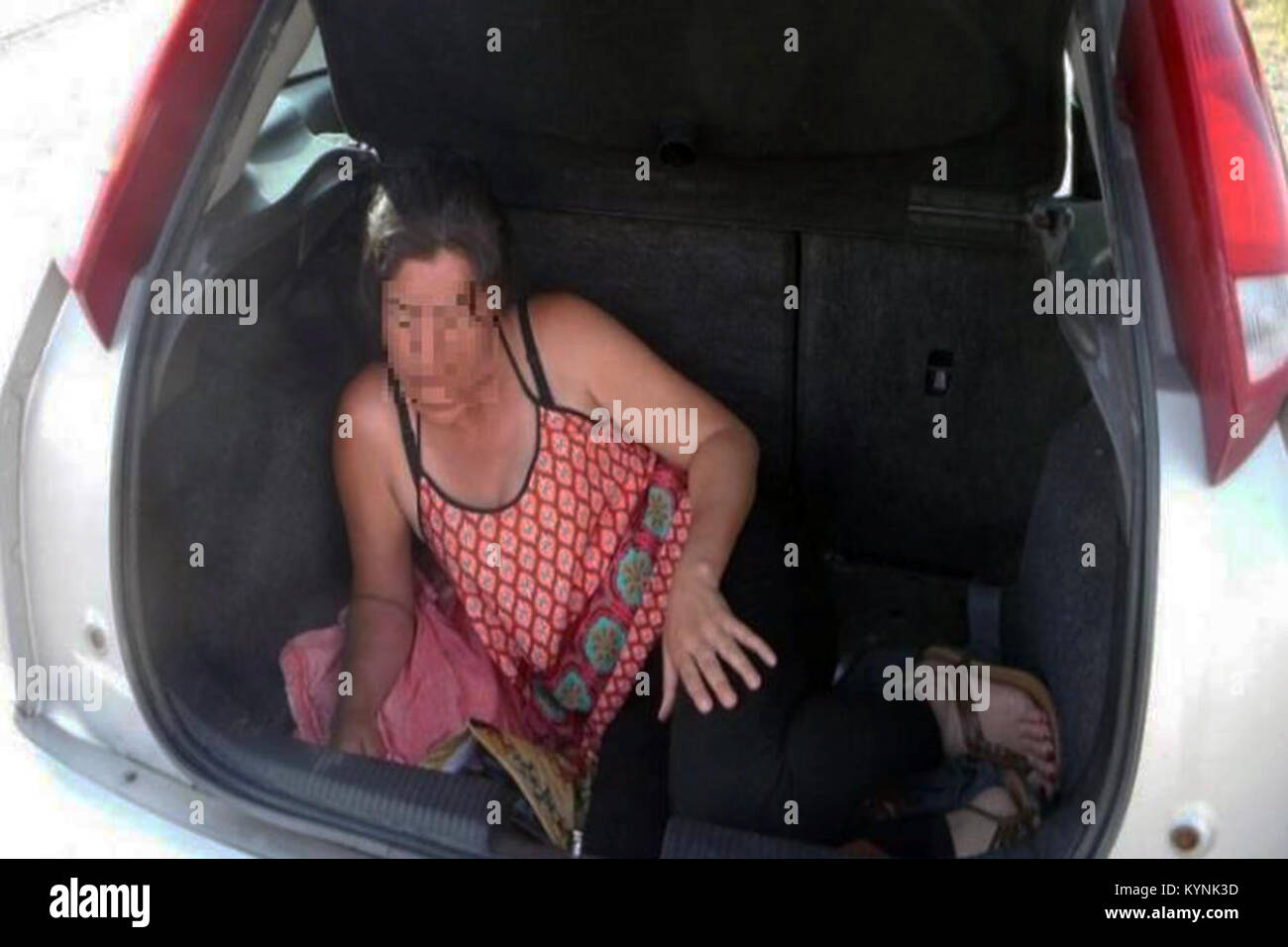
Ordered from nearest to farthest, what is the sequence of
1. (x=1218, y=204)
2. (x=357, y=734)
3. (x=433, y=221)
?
(x=1218, y=204) → (x=433, y=221) → (x=357, y=734)

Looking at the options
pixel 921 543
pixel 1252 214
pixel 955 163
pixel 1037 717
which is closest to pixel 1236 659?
pixel 1252 214

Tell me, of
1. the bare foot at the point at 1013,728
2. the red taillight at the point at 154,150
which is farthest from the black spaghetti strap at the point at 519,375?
the bare foot at the point at 1013,728

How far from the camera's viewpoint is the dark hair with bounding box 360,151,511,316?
166cm

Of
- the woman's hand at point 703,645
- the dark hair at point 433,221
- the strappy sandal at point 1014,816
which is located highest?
the dark hair at point 433,221

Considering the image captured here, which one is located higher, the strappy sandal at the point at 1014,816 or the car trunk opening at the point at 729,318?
the car trunk opening at the point at 729,318

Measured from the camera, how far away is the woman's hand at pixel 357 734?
1.79 meters

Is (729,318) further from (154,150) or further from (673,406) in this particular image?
(154,150)

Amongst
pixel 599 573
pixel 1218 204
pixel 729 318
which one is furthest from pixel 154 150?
pixel 1218 204

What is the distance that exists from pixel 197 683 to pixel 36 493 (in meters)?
0.27

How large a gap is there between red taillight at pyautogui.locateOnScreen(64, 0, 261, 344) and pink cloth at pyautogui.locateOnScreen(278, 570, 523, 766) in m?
0.54

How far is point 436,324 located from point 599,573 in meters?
0.40

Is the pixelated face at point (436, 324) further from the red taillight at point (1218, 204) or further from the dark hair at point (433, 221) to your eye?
the red taillight at point (1218, 204)

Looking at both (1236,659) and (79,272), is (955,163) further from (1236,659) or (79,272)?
(79,272)

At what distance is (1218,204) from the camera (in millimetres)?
1354
